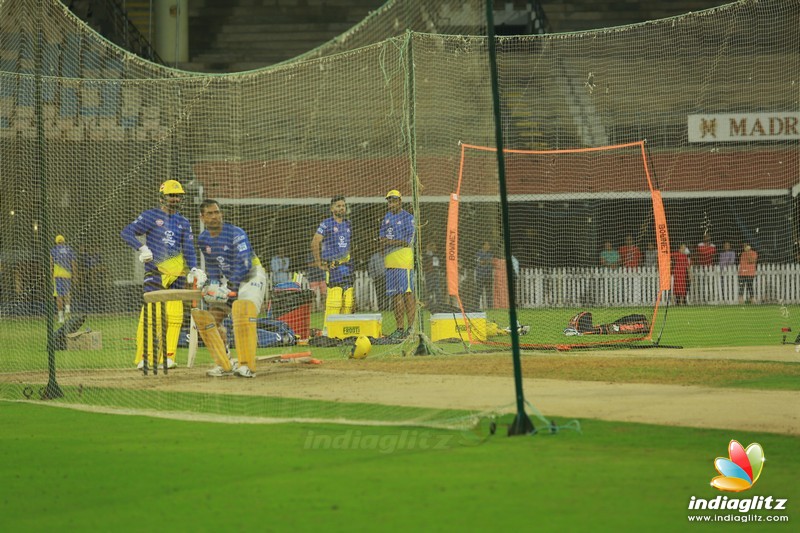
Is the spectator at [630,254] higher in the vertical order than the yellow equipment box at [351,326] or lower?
higher

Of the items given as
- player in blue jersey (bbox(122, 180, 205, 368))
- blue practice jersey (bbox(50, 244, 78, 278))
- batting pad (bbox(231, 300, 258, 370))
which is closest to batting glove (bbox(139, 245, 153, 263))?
player in blue jersey (bbox(122, 180, 205, 368))

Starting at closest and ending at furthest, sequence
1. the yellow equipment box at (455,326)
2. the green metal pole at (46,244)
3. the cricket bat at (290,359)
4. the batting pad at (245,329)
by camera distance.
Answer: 1. the green metal pole at (46,244)
2. the batting pad at (245,329)
3. the cricket bat at (290,359)
4. the yellow equipment box at (455,326)

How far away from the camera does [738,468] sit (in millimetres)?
6348

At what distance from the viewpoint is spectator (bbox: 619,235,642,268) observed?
27.9 m

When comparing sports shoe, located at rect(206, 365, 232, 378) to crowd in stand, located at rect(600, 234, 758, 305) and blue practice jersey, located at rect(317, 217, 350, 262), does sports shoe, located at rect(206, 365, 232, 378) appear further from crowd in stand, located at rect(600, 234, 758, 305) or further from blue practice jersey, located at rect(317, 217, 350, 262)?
crowd in stand, located at rect(600, 234, 758, 305)

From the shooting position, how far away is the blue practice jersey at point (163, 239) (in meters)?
14.1

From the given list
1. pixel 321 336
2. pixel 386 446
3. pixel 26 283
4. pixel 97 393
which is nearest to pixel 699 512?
pixel 386 446

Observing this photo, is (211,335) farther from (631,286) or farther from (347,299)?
(631,286)

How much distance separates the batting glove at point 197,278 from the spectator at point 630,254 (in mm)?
16378

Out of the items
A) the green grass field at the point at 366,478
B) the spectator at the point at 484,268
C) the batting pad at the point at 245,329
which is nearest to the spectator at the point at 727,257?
the spectator at the point at 484,268

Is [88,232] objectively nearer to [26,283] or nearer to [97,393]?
[26,283]

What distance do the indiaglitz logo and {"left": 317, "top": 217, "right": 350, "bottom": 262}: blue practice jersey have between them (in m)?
10.7

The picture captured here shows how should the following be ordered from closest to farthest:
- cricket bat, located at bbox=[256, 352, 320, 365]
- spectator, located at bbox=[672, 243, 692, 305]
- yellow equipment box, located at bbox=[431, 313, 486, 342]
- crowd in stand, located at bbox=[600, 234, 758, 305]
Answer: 1. cricket bat, located at bbox=[256, 352, 320, 365]
2. yellow equipment box, located at bbox=[431, 313, 486, 342]
3. spectator, located at bbox=[672, 243, 692, 305]
4. crowd in stand, located at bbox=[600, 234, 758, 305]

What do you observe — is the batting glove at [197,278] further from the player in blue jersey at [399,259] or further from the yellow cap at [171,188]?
the player in blue jersey at [399,259]
